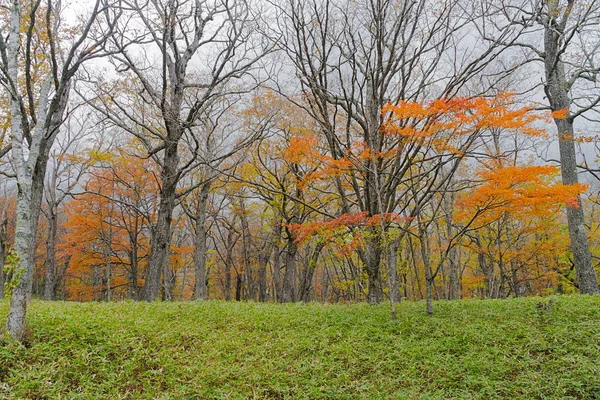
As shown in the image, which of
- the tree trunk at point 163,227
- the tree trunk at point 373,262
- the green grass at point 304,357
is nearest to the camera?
the green grass at point 304,357

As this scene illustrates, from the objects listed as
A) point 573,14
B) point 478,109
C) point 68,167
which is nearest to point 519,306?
point 478,109

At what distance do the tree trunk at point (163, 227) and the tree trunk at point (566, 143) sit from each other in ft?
37.3

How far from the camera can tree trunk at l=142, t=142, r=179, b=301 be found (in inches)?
401

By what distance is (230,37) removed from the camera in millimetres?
11125

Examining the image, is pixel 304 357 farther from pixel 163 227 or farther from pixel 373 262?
pixel 163 227

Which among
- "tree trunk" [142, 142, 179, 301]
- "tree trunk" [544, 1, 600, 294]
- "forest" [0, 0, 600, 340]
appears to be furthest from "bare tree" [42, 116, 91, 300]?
"tree trunk" [544, 1, 600, 294]

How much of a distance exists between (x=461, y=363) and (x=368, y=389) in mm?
1577

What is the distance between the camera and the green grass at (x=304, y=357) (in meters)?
4.35

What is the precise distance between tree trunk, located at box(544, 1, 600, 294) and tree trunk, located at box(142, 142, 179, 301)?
1138cm

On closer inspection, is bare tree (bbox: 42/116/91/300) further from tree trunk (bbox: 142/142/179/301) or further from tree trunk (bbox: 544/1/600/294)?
tree trunk (bbox: 544/1/600/294)

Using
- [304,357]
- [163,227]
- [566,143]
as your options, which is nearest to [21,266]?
[304,357]

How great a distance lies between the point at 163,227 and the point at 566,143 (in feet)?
41.0

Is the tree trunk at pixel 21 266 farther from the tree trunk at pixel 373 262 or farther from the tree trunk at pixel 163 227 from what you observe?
the tree trunk at pixel 373 262

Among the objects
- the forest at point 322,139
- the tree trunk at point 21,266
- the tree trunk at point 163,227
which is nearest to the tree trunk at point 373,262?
the forest at point 322,139
